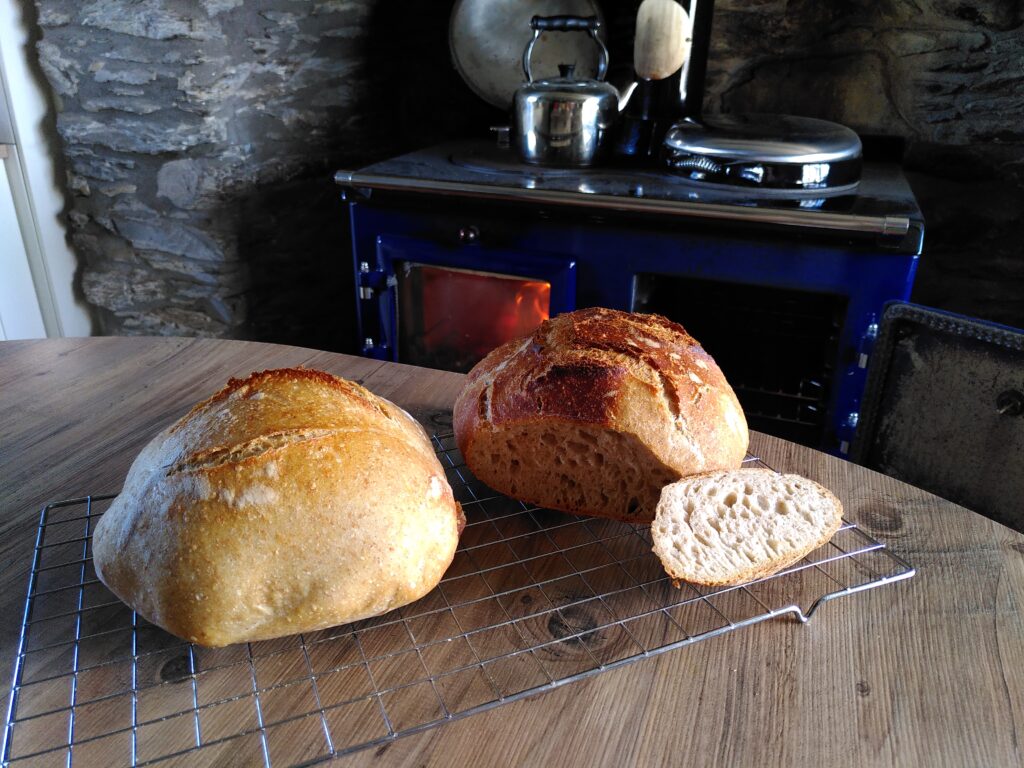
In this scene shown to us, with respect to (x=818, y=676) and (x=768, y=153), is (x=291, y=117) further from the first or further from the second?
(x=818, y=676)

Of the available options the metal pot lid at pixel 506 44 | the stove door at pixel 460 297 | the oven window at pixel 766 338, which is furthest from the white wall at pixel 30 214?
the oven window at pixel 766 338

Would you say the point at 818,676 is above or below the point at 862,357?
above

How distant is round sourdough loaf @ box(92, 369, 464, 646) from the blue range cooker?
119 centimetres

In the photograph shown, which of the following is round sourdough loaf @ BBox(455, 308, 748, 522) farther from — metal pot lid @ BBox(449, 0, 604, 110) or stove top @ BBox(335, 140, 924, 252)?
metal pot lid @ BBox(449, 0, 604, 110)

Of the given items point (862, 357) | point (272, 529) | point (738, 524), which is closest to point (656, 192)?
point (862, 357)

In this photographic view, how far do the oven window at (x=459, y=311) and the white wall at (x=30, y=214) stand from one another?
1.15m

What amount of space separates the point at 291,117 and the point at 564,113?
95 cm

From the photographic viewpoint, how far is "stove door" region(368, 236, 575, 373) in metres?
1.96

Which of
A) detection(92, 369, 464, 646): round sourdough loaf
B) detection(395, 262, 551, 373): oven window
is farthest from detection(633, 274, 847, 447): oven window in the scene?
detection(92, 369, 464, 646): round sourdough loaf

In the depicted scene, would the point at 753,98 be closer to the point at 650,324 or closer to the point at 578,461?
the point at 650,324

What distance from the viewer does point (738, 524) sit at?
2.86ft

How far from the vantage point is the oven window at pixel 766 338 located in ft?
6.15

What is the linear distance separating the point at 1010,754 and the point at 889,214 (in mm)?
1254

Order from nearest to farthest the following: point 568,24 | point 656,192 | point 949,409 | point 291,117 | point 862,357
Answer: point 949,409
point 862,357
point 656,192
point 568,24
point 291,117
